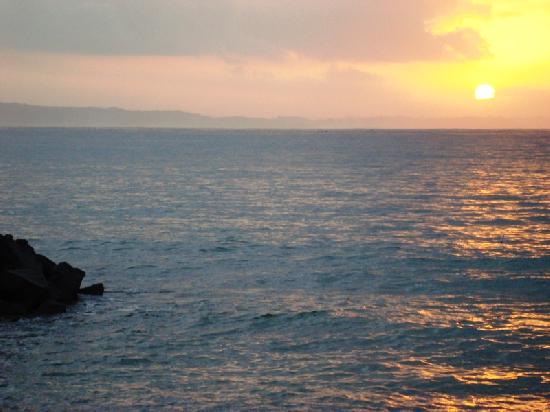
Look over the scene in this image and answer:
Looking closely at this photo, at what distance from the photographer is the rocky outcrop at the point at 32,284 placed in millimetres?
26359

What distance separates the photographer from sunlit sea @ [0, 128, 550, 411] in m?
19.2

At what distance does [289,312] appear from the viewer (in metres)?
27.2

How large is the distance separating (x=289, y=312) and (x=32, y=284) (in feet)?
31.9

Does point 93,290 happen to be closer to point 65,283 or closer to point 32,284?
point 65,283

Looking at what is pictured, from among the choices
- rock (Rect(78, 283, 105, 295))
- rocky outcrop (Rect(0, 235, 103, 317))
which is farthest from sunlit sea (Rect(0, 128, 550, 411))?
rocky outcrop (Rect(0, 235, 103, 317))

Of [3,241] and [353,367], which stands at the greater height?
[3,241]

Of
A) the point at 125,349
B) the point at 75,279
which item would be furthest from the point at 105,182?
the point at 125,349

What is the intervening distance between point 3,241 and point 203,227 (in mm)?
24264

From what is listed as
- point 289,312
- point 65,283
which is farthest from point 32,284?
point 289,312

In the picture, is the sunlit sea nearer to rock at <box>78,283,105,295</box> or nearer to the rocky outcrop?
rock at <box>78,283,105,295</box>

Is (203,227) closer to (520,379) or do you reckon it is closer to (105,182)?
(520,379)

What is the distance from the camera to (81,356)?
22031mm

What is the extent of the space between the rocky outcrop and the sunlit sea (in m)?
0.85

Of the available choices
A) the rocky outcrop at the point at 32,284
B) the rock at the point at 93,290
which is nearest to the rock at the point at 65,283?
the rocky outcrop at the point at 32,284
